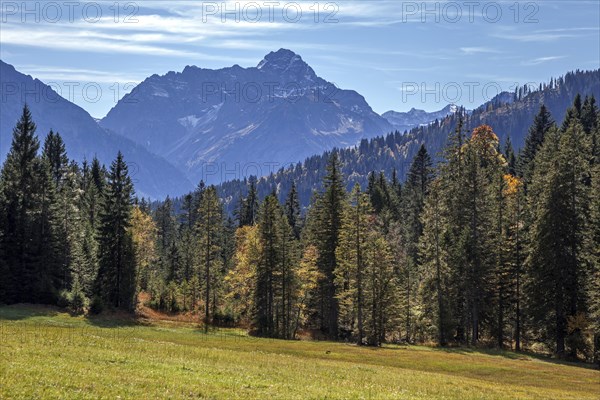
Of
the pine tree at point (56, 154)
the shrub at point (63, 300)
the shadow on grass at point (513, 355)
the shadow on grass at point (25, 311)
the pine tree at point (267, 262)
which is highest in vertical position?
the pine tree at point (56, 154)

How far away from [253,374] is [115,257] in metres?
52.9

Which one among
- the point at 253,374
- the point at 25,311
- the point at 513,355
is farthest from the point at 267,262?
the point at 253,374

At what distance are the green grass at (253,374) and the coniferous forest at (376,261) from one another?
10.9 metres

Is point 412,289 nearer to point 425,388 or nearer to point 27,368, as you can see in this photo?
point 425,388

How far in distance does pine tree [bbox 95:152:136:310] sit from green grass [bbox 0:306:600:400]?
27.4 m

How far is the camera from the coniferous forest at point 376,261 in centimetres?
5850

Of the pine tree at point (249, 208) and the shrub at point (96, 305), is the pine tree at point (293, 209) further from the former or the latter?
the shrub at point (96, 305)

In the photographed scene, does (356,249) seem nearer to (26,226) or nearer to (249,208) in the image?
(26,226)

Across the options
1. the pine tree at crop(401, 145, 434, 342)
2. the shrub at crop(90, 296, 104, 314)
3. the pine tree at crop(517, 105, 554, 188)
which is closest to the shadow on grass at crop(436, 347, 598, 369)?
the pine tree at crop(401, 145, 434, 342)

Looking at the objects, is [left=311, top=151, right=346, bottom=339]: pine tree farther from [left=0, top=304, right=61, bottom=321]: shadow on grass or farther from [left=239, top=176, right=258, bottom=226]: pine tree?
[left=239, top=176, right=258, bottom=226]: pine tree

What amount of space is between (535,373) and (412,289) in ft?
118

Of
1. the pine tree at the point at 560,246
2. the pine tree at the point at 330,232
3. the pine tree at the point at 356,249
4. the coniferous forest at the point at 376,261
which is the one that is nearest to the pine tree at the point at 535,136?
the coniferous forest at the point at 376,261

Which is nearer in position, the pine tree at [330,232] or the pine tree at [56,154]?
the pine tree at [330,232]

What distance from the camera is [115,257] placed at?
77.3 meters
